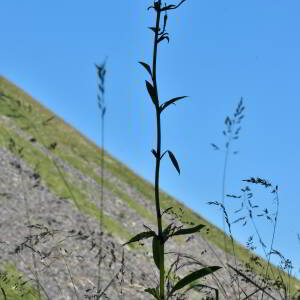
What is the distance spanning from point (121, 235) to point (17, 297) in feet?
25.9

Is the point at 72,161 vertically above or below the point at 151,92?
above

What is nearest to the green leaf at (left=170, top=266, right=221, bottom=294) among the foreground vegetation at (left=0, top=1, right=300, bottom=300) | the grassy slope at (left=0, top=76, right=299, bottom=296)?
the foreground vegetation at (left=0, top=1, right=300, bottom=300)

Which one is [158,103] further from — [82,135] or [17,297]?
[82,135]

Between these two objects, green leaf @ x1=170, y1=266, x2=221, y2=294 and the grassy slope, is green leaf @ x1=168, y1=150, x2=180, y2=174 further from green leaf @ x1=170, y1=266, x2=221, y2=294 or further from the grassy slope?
the grassy slope

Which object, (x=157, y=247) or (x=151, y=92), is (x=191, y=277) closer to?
(x=157, y=247)

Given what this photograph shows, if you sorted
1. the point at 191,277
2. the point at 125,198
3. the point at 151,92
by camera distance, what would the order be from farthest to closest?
the point at 125,198
the point at 191,277
the point at 151,92

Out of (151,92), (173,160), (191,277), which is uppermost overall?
(151,92)

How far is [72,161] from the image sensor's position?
2453cm

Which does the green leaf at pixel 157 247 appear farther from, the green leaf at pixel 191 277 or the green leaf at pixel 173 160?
the green leaf at pixel 173 160

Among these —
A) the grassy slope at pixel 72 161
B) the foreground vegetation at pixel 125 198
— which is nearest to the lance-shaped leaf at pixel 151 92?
A: the foreground vegetation at pixel 125 198

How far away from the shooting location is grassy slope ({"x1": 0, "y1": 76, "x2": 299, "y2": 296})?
57.8 ft

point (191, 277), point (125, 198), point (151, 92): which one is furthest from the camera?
point (125, 198)

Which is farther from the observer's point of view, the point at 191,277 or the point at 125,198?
the point at 125,198

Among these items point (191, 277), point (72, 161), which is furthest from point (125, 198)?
point (191, 277)
